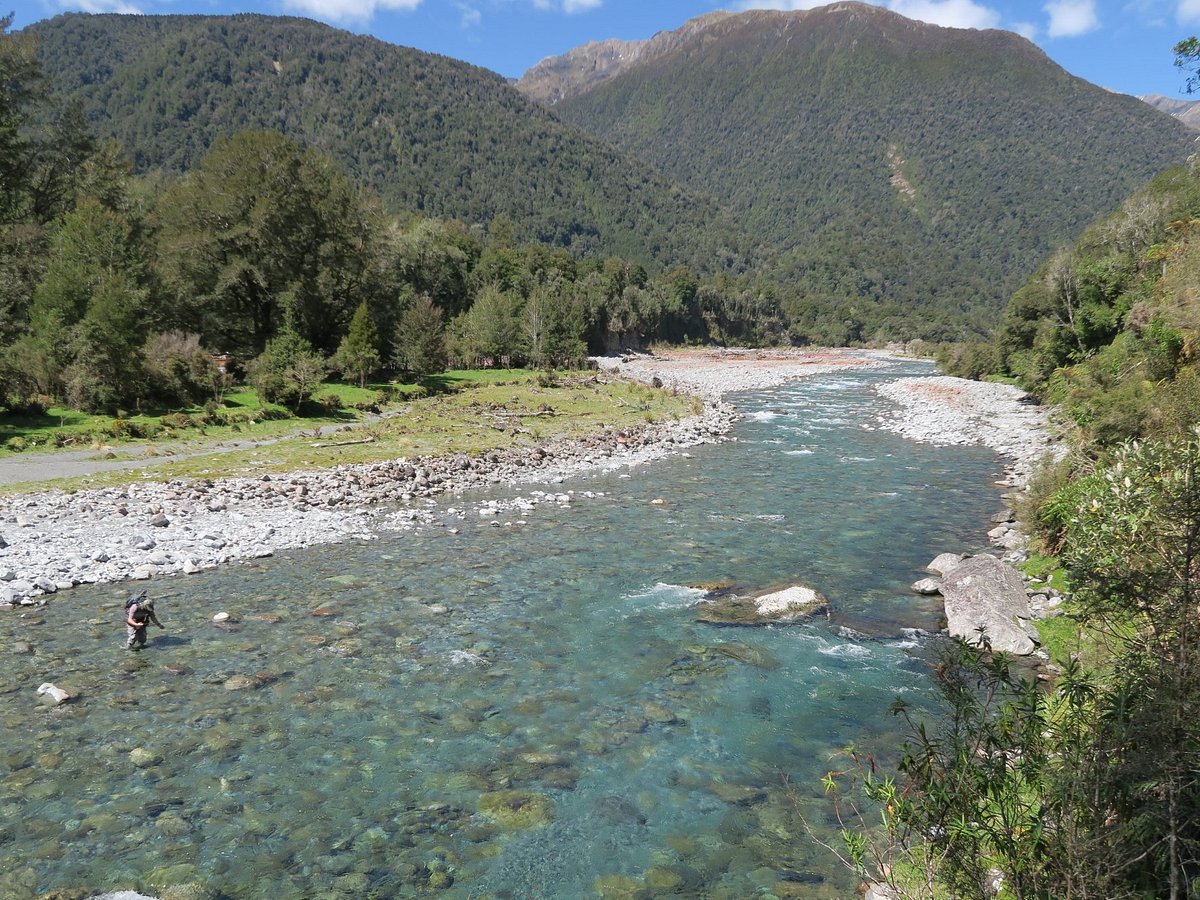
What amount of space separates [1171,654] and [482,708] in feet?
28.4

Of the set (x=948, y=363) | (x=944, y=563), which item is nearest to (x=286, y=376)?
(x=944, y=563)

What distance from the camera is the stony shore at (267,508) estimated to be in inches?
609

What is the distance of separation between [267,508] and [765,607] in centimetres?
1576

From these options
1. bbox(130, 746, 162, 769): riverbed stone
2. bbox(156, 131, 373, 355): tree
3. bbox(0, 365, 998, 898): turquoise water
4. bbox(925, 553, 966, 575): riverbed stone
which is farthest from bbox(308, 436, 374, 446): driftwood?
bbox(925, 553, 966, 575): riverbed stone

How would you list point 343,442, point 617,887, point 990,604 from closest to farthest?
point 617,887, point 990,604, point 343,442

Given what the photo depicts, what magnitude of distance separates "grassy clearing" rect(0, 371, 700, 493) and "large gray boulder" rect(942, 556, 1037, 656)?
2164 centimetres

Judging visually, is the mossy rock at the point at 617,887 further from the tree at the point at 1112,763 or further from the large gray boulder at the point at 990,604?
the large gray boulder at the point at 990,604

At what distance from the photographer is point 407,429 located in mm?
34625

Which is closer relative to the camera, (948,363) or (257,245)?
(257,245)

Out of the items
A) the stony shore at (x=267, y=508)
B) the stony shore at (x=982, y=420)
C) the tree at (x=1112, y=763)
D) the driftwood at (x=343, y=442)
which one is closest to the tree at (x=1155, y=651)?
the tree at (x=1112, y=763)

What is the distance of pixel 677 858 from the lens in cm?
737

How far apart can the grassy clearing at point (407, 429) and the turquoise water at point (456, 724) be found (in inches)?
442

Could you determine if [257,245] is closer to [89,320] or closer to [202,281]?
[202,281]

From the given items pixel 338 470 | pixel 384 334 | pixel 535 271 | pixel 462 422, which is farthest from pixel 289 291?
pixel 535 271
